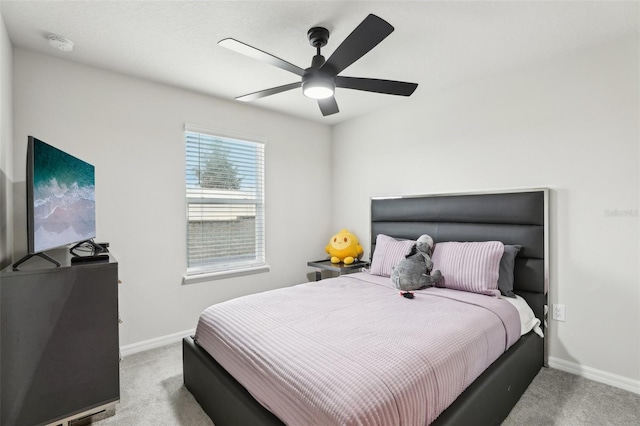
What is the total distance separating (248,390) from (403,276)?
57.3 inches

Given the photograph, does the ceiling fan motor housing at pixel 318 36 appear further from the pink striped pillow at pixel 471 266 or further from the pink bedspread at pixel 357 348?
the pink striped pillow at pixel 471 266

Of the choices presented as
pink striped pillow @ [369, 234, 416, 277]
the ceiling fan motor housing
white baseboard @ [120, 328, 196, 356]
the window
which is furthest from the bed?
the ceiling fan motor housing

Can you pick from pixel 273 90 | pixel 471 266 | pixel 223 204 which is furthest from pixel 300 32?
pixel 471 266

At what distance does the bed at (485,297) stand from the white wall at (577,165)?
0.43 ft

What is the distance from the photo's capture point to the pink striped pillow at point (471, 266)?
236cm

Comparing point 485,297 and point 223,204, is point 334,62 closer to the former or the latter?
point 485,297

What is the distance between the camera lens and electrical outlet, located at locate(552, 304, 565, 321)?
95.8 inches

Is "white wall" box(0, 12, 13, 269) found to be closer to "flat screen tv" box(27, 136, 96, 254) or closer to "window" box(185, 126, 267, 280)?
"flat screen tv" box(27, 136, 96, 254)

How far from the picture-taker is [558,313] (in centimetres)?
245

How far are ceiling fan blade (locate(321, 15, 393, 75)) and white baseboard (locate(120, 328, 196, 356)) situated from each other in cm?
271

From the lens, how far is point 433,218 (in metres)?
3.10

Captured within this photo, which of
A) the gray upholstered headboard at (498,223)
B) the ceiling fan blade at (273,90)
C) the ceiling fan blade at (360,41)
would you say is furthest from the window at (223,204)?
the ceiling fan blade at (360,41)

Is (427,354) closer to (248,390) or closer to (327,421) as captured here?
(327,421)

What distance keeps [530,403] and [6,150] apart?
3.69 metres
